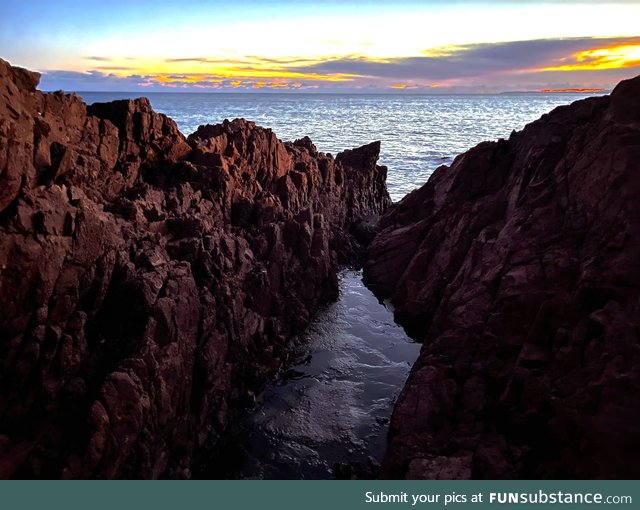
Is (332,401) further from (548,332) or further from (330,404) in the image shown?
(548,332)

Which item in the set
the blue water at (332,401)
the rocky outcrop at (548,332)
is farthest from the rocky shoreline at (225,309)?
the blue water at (332,401)

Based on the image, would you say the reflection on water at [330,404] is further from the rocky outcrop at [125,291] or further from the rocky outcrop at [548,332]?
the rocky outcrop at [548,332]

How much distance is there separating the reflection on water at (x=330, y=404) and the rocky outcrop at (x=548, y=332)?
1694 millimetres

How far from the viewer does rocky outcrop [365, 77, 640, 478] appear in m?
11.5

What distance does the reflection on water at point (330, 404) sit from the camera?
14688mm

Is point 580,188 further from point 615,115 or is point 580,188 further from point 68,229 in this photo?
point 68,229

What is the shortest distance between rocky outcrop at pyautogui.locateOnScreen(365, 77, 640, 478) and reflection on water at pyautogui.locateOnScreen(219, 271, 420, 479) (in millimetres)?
1694

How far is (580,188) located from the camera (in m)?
15.1

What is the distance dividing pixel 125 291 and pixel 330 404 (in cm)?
847

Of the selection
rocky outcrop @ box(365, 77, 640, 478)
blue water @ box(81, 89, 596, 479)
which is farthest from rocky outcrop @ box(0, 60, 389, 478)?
rocky outcrop @ box(365, 77, 640, 478)

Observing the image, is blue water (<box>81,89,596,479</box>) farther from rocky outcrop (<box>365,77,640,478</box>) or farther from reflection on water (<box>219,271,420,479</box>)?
rocky outcrop (<box>365,77,640,478</box>)

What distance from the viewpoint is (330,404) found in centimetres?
1734

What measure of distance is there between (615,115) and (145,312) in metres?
16.1

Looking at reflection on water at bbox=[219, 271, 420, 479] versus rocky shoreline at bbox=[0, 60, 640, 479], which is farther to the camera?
reflection on water at bbox=[219, 271, 420, 479]
